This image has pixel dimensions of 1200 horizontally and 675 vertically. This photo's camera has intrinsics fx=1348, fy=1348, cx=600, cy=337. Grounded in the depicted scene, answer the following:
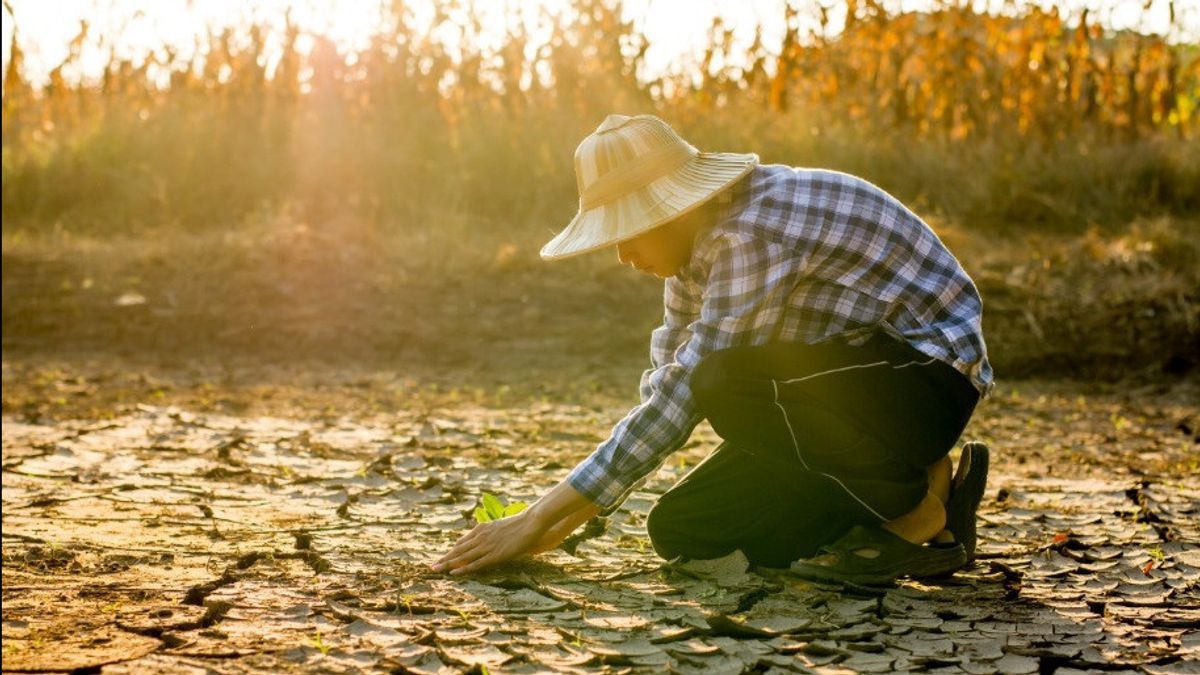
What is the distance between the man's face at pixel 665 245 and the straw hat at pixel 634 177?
0.05 meters

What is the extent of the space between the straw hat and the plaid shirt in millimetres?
82

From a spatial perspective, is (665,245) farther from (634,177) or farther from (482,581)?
(482,581)

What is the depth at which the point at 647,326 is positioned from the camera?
22.3 ft

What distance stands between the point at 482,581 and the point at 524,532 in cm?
15

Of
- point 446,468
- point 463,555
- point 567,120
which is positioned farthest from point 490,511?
point 567,120

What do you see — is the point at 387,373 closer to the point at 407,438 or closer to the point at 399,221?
the point at 407,438

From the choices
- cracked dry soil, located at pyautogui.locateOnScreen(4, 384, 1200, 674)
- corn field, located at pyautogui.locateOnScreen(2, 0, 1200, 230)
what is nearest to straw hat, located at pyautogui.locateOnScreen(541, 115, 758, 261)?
cracked dry soil, located at pyautogui.locateOnScreen(4, 384, 1200, 674)

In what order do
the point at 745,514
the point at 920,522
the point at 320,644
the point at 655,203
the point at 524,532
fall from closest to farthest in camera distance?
1. the point at 320,644
2. the point at 655,203
3. the point at 524,532
4. the point at 920,522
5. the point at 745,514

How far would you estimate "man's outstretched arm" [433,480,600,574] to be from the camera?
2.70 meters

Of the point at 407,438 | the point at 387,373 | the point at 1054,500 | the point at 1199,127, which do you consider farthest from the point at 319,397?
the point at 1199,127

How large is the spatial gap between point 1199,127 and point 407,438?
234 inches

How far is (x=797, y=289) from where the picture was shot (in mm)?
2703

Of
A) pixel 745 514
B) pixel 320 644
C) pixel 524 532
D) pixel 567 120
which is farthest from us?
pixel 567 120

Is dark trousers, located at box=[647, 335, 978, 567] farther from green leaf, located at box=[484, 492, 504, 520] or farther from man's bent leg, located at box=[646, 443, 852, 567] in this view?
green leaf, located at box=[484, 492, 504, 520]
